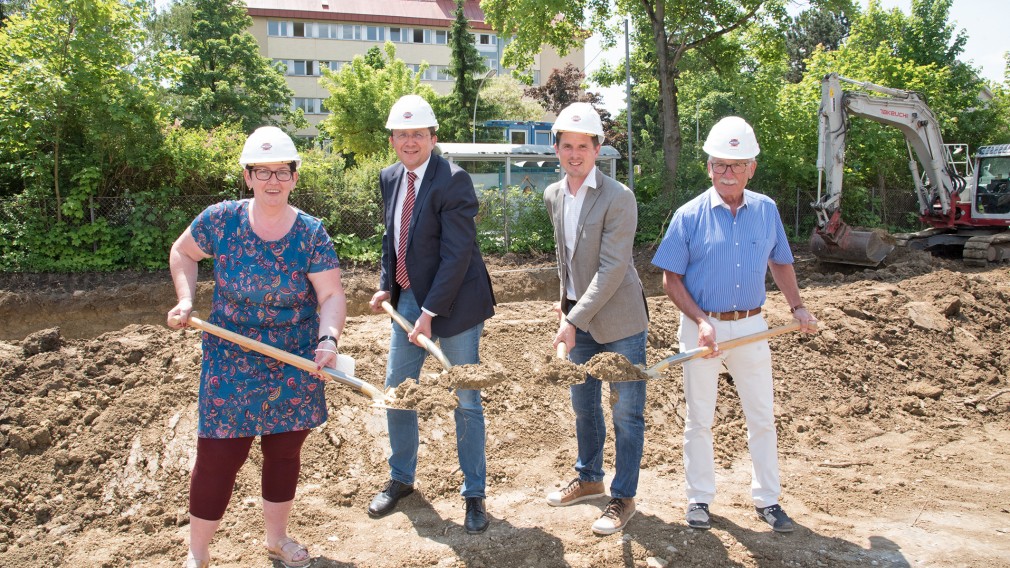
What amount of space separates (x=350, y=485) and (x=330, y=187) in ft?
31.1

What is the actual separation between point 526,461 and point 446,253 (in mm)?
2039

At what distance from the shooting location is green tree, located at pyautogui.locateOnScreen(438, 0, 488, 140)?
33.4 m

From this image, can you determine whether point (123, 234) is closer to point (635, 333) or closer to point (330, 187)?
point (330, 187)

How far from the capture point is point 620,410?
13.3 ft

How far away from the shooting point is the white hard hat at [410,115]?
12.8 feet

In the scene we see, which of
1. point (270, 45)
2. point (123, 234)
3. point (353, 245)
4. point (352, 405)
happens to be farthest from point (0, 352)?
point (270, 45)

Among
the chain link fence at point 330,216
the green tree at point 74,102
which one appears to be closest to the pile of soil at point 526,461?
the chain link fence at point 330,216

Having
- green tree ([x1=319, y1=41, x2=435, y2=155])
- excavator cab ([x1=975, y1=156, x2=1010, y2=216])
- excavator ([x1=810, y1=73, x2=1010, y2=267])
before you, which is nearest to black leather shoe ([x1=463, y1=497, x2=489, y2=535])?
excavator ([x1=810, y1=73, x2=1010, y2=267])

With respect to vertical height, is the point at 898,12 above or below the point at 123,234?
above

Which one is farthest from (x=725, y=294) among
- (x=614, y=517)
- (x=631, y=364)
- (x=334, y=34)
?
(x=334, y=34)

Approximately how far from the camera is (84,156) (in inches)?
450

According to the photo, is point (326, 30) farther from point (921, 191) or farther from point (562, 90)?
point (921, 191)

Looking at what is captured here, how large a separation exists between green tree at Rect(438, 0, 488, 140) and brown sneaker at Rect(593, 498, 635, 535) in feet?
98.3

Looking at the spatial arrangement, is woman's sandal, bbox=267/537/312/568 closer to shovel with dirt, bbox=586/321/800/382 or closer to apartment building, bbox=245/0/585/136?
shovel with dirt, bbox=586/321/800/382
